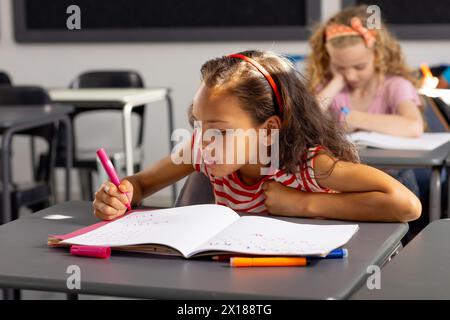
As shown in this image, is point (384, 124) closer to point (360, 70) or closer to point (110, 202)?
point (360, 70)

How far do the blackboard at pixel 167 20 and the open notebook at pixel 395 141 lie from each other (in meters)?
2.13

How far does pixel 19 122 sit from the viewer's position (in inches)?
127

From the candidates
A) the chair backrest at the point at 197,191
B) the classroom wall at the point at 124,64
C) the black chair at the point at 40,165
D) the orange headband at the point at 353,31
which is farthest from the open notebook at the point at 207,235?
the classroom wall at the point at 124,64

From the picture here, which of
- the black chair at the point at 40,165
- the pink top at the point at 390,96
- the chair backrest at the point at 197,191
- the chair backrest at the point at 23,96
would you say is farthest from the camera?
the chair backrest at the point at 23,96

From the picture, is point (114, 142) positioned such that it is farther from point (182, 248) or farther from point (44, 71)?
point (182, 248)

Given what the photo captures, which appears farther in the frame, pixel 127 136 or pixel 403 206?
pixel 127 136

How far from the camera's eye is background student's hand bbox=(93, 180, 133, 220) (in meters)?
1.58

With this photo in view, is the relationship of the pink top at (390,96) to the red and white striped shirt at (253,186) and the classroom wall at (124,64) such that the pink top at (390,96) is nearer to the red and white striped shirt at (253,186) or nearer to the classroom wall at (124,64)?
the red and white striped shirt at (253,186)

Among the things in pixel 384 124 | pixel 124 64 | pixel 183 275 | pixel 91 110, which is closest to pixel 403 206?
pixel 183 275

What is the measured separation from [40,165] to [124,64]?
1.60 metres

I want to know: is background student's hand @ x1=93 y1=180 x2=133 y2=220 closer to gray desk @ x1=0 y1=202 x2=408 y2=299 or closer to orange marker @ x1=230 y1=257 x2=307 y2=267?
gray desk @ x1=0 y1=202 x2=408 y2=299

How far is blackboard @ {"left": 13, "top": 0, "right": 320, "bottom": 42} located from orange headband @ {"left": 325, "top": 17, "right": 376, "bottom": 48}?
159 cm

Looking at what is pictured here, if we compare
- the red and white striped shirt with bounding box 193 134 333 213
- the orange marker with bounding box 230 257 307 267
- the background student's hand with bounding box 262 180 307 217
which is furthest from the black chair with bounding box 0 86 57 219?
the orange marker with bounding box 230 257 307 267

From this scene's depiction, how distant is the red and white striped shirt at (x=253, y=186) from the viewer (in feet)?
5.47
